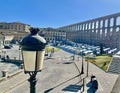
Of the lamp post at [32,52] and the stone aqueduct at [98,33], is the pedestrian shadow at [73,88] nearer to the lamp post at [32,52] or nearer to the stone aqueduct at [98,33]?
the lamp post at [32,52]

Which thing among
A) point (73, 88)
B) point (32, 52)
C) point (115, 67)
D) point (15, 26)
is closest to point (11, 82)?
point (73, 88)

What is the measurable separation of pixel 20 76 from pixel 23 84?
10.6 feet

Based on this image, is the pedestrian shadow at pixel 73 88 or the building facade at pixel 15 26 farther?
the building facade at pixel 15 26

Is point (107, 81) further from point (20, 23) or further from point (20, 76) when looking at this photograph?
point (20, 23)

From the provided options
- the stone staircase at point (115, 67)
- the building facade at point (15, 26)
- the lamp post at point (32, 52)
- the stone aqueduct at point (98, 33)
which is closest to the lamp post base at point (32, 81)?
the lamp post at point (32, 52)

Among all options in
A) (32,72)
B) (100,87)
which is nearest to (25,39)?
(32,72)

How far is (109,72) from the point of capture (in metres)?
26.4

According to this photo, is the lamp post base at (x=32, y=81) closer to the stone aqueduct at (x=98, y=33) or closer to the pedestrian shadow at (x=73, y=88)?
the pedestrian shadow at (x=73, y=88)

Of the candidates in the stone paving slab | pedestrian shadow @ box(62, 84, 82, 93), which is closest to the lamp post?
pedestrian shadow @ box(62, 84, 82, 93)

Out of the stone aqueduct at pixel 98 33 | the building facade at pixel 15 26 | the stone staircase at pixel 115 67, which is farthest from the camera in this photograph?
the building facade at pixel 15 26

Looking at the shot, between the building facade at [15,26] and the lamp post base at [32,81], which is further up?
the building facade at [15,26]

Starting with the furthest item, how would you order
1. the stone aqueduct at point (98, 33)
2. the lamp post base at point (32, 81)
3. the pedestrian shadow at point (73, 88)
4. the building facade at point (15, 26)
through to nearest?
the building facade at point (15, 26), the stone aqueduct at point (98, 33), the pedestrian shadow at point (73, 88), the lamp post base at point (32, 81)

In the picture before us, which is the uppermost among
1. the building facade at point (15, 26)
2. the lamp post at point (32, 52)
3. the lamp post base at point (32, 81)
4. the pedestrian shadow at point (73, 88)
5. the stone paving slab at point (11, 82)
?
the building facade at point (15, 26)

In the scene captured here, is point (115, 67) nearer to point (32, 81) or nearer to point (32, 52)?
point (32, 81)
